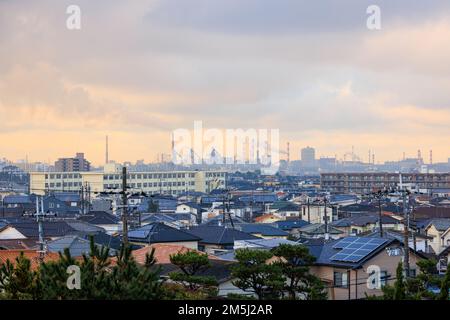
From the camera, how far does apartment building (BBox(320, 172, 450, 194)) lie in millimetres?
44625

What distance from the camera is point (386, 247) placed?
12.4m

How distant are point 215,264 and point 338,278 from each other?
82.5 inches

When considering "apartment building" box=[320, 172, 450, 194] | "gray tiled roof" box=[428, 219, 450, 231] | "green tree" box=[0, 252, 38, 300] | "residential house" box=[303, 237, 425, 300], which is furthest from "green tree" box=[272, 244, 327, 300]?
"apartment building" box=[320, 172, 450, 194]

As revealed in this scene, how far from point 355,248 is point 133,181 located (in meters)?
20.5

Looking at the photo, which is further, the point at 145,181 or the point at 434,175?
the point at 434,175

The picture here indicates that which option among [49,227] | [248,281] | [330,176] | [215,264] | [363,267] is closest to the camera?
[248,281]

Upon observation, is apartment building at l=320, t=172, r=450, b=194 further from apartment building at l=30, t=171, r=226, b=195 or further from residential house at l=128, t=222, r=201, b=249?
residential house at l=128, t=222, r=201, b=249

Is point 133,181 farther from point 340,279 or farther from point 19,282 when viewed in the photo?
point 19,282

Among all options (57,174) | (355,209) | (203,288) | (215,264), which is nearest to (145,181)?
(57,174)

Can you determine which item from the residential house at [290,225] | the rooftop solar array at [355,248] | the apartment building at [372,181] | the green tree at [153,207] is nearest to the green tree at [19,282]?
the rooftop solar array at [355,248]

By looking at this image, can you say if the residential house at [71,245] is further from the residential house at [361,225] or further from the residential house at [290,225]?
the residential house at [290,225]

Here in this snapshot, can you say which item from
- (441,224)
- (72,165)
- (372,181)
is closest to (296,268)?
(441,224)

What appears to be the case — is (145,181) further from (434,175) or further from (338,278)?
(434,175)

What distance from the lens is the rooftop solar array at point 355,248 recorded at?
12117 millimetres
